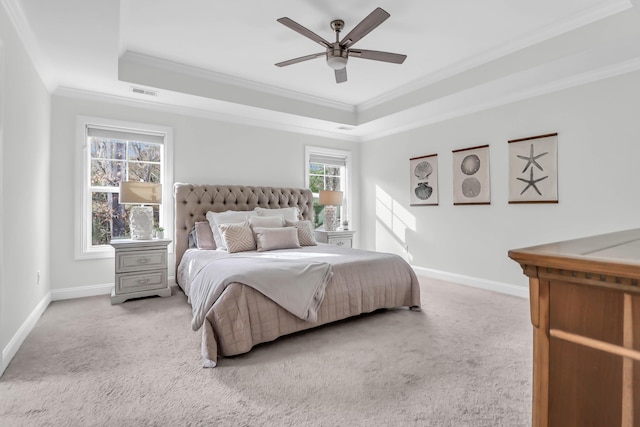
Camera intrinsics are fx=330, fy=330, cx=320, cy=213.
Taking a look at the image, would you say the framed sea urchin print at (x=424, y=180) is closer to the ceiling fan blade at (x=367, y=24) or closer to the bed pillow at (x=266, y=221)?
the bed pillow at (x=266, y=221)

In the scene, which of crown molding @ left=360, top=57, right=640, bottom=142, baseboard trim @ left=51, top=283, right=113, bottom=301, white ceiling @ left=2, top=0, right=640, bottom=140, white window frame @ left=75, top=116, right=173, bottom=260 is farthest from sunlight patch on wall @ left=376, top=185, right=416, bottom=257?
baseboard trim @ left=51, top=283, right=113, bottom=301

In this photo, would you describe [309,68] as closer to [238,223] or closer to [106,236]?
[238,223]

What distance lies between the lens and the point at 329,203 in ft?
16.8

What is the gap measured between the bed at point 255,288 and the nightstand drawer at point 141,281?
0.71 feet

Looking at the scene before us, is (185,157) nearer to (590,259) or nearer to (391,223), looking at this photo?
(391,223)

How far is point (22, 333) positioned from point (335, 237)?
12.0 feet

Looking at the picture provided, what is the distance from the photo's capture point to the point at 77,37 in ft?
8.64

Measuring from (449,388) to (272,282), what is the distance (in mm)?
1338

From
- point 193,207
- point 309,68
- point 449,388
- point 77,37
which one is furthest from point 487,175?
point 77,37

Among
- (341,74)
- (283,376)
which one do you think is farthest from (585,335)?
(341,74)

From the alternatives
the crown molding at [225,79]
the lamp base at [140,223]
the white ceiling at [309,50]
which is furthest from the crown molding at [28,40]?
the lamp base at [140,223]

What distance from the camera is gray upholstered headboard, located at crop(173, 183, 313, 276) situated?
417 centimetres

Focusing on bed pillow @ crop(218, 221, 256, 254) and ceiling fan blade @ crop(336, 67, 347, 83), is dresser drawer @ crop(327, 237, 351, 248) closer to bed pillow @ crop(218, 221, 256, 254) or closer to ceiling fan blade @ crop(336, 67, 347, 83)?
bed pillow @ crop(218, 221, 256, 254)

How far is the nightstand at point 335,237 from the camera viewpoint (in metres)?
5.04
